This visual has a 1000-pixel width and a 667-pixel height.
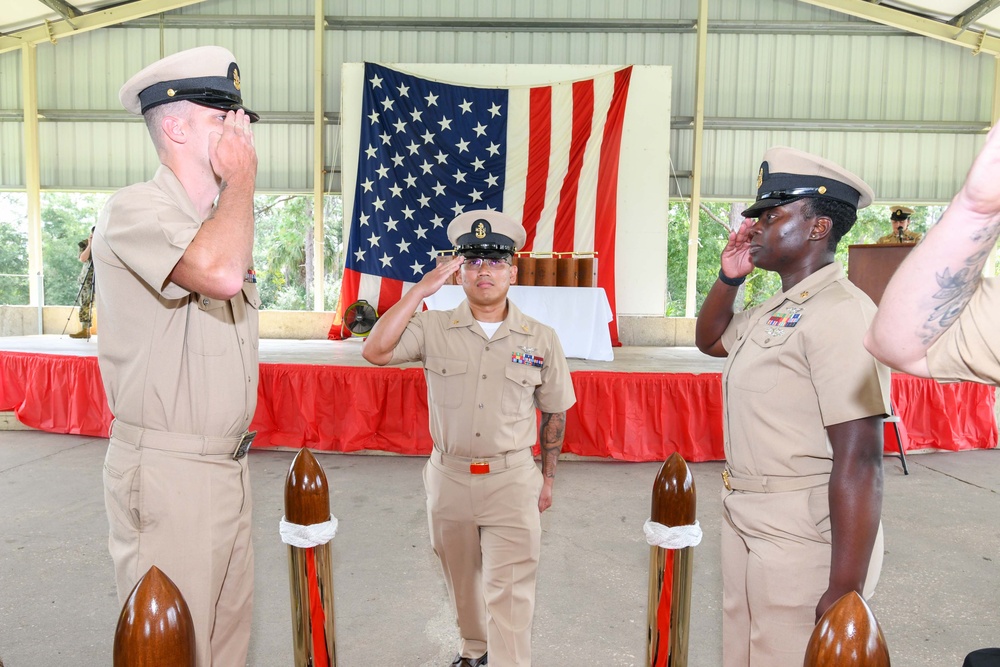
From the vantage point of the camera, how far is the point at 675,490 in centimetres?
93

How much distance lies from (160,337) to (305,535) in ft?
1.99

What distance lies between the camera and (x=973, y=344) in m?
0.68

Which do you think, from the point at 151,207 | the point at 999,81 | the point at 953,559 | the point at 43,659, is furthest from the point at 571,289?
the point at 999,81

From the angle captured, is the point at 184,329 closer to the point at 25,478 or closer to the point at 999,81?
the point at 25,478

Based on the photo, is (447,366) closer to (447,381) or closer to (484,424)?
(447,381)

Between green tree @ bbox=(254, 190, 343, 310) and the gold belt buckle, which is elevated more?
green tree @ bbox=(254, 190, 343, 310)

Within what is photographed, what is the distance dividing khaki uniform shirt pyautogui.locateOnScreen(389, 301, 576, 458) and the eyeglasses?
0.45ft

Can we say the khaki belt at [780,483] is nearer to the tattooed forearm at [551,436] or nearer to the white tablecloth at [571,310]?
the tattooed forearm at [551,436]

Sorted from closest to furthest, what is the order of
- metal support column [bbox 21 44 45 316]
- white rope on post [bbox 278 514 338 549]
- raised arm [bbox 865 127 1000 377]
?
raised arm [bbox 865 127 1000 377] → white rope on post [bbox 278 514 338 549] → metal support column [bbox 21 44 45 316]

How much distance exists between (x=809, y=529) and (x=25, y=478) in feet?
15.2

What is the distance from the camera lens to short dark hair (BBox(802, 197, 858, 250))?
142 cm

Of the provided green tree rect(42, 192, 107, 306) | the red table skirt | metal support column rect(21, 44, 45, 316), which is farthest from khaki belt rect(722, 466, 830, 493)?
green tree rect(42, 192, 107, 306)

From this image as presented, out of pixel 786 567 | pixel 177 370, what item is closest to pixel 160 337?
pixel 177 370

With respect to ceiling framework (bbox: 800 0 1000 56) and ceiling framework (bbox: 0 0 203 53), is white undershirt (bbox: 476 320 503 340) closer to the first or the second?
ceiling framework (bbox: 800 0 1000 56)
